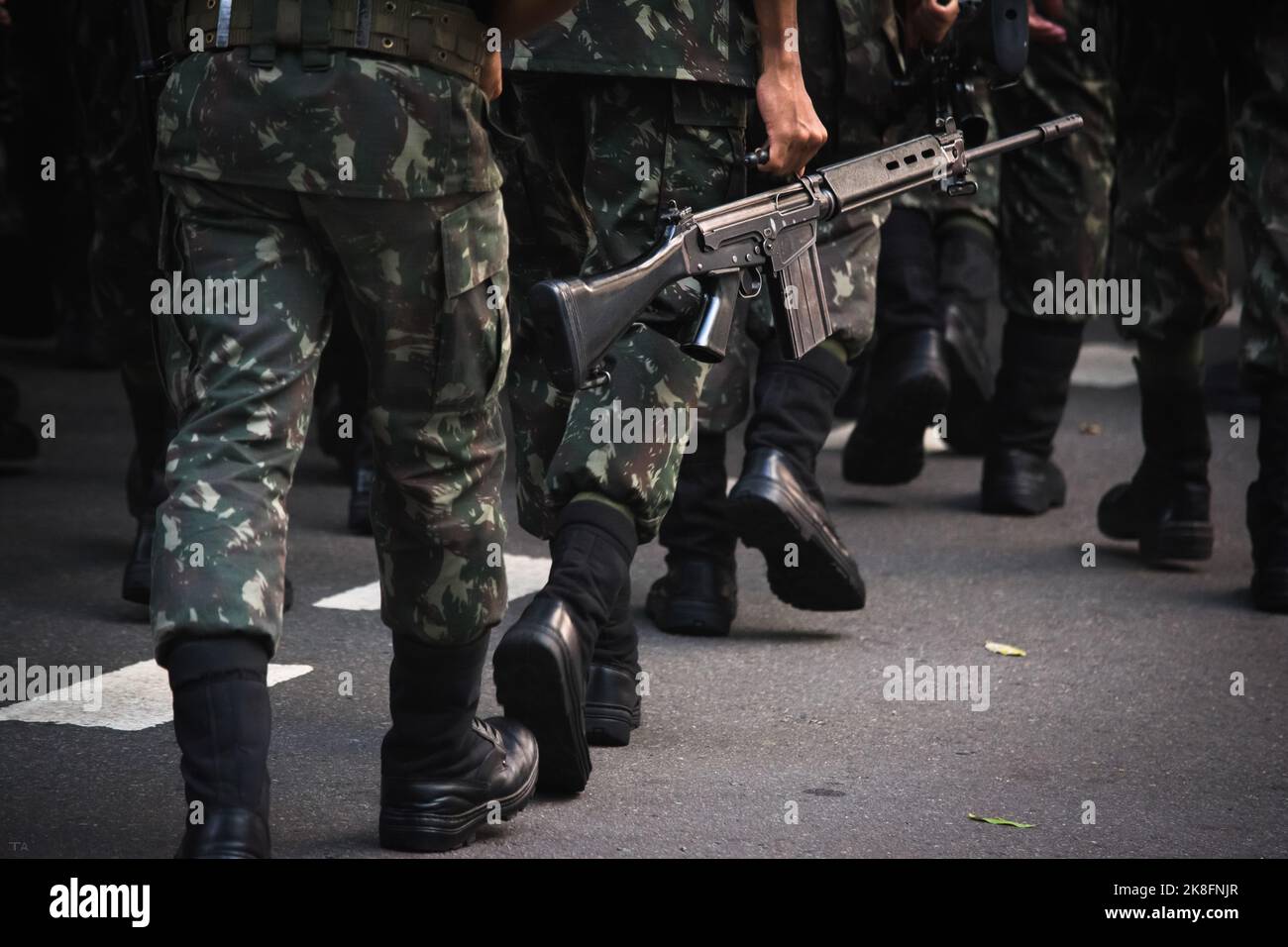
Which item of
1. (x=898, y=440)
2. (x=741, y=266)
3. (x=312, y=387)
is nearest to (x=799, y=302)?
(x=741, y=266)

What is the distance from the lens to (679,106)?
323cm

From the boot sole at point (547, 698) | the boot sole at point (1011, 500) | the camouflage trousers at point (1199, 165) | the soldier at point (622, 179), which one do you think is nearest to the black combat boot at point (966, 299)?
the boot sole at point (1011, 500)

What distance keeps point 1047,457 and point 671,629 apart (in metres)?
1.84

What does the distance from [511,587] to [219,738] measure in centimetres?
216

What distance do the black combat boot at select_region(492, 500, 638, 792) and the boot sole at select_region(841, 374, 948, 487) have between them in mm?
1909

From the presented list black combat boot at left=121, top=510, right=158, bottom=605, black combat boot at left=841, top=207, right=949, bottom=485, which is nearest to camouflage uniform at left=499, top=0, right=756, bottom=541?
black combat boot at left=121, top=510, right=158, bottom=605

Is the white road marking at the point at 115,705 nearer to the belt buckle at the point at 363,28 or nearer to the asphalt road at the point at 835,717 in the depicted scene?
the asphalt road at the point at 835,717

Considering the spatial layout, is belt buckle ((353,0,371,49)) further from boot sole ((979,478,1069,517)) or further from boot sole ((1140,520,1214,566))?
boot sole ((979,478,1069,517))

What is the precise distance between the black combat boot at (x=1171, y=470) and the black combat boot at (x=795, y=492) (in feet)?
3.87

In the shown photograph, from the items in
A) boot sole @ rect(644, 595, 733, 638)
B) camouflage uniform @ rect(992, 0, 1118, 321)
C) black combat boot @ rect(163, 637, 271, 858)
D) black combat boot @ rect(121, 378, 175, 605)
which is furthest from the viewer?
camouflage uniform @ rect(992, 0, 1118, 321)

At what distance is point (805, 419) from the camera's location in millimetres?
4027

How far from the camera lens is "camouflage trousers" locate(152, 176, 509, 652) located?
2.37m

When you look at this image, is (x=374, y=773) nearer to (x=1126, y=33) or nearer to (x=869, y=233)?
(x=869, y=233)

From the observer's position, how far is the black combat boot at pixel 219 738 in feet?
7.68
